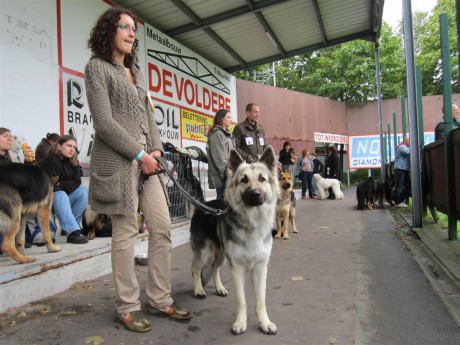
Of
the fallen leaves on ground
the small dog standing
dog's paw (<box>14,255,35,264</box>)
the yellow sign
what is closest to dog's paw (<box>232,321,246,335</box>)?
the small dog standing

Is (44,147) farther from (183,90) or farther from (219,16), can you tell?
(219,16)

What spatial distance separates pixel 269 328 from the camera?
2721 mm

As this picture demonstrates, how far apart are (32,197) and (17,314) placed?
114 cm

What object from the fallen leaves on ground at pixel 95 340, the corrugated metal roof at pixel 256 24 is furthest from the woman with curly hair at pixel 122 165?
the corrugated metal roof at pixel 256 24

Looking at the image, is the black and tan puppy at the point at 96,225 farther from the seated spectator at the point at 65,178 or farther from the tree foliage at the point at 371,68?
the tree foliage at the point at 371,68

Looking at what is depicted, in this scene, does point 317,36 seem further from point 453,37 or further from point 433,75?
point 433,75

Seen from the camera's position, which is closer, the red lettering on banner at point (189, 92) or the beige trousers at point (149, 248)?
the beige trousers at point (149, 248)

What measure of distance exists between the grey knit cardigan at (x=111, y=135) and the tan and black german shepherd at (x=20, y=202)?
4.03 ft

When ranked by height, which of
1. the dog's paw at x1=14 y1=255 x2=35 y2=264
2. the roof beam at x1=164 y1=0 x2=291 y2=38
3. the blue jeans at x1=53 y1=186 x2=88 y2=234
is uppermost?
the roof beam at x1=164 y1=0 x2=291 y2=38

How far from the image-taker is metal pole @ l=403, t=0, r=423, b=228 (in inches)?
259

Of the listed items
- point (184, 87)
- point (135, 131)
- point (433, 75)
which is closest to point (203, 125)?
point (184, 87)

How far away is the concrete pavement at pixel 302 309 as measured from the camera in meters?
2.66

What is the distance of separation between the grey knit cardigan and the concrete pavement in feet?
3.22

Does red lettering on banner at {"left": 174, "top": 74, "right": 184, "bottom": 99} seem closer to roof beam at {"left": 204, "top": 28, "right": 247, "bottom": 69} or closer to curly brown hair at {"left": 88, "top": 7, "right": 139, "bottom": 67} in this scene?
roof beam at {"left": 204, "top": 28, "right": 247, "bottom": 69}
